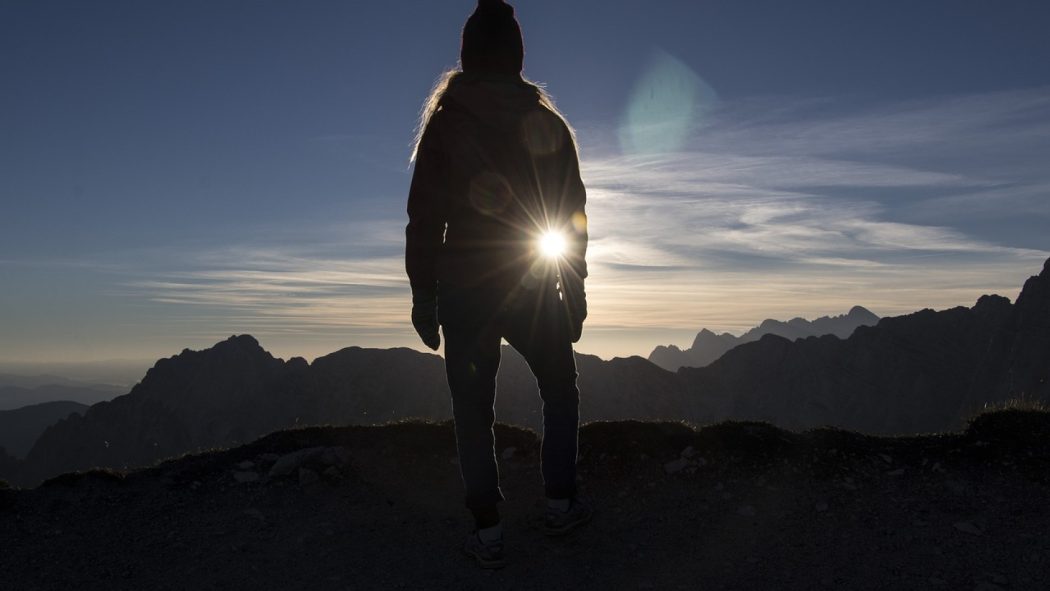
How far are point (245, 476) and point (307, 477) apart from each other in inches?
34.7

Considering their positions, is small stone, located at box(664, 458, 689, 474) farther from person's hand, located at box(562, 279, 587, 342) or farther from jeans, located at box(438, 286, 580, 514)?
person's hand, located at box(562, 279, 587, 342)

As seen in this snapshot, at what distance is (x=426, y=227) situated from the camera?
5180mm

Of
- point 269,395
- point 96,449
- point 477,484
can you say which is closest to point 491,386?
point 477,484

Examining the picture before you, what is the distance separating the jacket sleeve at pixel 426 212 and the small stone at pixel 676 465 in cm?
413

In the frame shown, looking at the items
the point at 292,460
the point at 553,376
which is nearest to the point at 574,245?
the point at 553,376

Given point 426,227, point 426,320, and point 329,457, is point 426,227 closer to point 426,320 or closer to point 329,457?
point 426,320

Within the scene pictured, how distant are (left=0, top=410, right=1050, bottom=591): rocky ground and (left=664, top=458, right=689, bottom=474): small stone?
2cm

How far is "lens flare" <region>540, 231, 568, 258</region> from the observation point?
5.29 meters

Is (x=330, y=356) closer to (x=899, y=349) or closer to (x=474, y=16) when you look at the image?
(x=899, y=349)

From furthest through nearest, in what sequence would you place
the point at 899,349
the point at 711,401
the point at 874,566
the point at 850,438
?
the point at 711,401 → the point at 899,349 → the point at 850,438 → the point at 874,566

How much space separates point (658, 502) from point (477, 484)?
2632 millimetres

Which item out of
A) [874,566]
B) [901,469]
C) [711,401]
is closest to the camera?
[874,566]

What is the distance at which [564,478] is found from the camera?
583cm

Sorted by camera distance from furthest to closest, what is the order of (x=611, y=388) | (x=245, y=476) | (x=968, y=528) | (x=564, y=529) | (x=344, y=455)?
(x=611, y=388) < (x=344, y=455) < (x=245, y=476) < (x=564, y=529) < (x=968, y=528)
